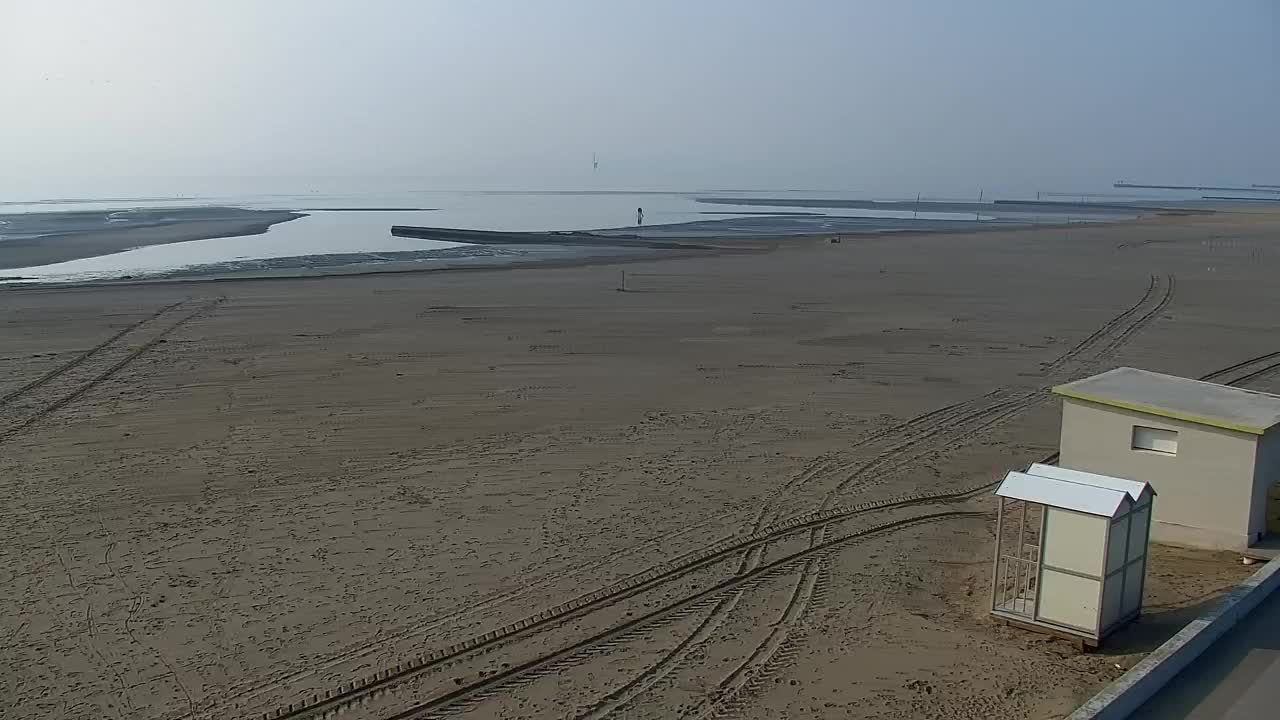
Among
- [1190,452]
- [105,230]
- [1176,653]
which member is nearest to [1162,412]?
[1190,452]

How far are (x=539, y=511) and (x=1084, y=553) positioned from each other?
5619 millimetres

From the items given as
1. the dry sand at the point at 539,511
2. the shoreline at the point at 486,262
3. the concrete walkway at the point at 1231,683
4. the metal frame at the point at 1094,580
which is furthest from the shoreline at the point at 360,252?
the concrete walkway at the point at 1231,683

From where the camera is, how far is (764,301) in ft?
92.8

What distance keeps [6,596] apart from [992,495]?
10.1 meters

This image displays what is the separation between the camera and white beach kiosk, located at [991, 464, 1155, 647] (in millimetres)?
7828

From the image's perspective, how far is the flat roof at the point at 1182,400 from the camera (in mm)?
9859

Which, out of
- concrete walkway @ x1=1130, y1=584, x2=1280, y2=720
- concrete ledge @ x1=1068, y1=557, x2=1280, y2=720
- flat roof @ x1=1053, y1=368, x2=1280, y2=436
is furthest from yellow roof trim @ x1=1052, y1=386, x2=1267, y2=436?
concrete walkway @ x1=1130, y1=584, x2=1280, y2=720

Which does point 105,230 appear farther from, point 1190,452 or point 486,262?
point 1190,452

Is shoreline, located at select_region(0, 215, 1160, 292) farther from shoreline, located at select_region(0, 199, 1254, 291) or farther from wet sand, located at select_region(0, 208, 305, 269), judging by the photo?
wet sand, located at select_region(0, 208, 305, 269)

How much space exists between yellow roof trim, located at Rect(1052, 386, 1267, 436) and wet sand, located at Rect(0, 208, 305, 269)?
41.7 meters

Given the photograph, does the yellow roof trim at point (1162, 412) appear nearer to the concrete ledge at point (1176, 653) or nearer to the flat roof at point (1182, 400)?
the flat roof at point (1182, 400)

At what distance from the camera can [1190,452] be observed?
33.1 feet

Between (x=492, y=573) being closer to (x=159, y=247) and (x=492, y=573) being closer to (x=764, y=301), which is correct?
(x=764, y=301)

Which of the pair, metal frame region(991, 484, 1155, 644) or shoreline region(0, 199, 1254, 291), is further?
shoreline region(0, 199, 1254, 291)
